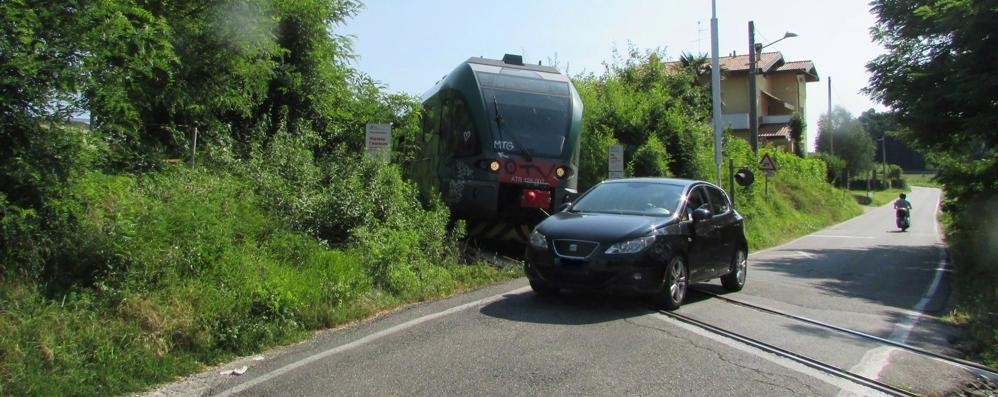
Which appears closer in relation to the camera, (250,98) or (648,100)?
(250,98)

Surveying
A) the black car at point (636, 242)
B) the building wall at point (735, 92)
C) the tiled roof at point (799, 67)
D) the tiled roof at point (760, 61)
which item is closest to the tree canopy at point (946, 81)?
the black car at point (636, 242)

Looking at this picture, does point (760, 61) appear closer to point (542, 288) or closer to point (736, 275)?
point (736, 275)

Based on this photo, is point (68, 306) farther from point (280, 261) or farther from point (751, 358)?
point (751, 358)

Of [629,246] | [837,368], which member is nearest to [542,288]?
[629,246]

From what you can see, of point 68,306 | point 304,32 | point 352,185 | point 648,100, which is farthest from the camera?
point 648,100

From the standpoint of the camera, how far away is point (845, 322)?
8656mm

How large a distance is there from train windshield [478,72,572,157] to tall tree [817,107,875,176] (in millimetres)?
58637

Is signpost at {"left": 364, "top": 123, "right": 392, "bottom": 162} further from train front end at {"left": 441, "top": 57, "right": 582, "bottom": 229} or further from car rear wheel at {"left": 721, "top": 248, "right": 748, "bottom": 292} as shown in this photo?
car rear wheel at {"left": 721, "top": 248, "right": 748, "bottom": 292}

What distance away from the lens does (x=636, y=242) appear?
26.9 ft

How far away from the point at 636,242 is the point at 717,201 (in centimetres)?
297

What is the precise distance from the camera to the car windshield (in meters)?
9.25

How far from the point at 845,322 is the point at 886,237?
20377 mm

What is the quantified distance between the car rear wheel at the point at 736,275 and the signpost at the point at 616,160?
562 cm

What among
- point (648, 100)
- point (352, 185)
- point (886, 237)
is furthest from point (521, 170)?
point (886, 237)
